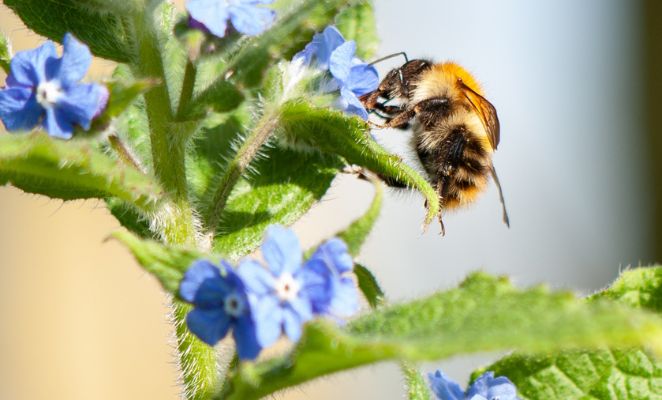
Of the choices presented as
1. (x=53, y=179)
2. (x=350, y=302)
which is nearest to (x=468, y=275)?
(x=350, y=302)

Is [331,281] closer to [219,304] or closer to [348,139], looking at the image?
[219,304]

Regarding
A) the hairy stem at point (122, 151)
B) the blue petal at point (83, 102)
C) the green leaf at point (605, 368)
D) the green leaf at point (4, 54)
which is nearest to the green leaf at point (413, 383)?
the green leaf at point (605, 368)

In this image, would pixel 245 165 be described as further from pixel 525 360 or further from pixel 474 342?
pixel 474 342

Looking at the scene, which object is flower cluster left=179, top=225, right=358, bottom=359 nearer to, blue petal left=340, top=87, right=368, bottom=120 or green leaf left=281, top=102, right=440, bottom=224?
green leaf left=281, top=102, right=440, bottom=224

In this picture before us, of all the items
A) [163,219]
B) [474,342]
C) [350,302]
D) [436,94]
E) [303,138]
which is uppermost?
[436,94]

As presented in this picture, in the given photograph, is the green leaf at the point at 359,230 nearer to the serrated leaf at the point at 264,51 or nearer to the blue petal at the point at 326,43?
the serrated leaf at the point at 264,51
